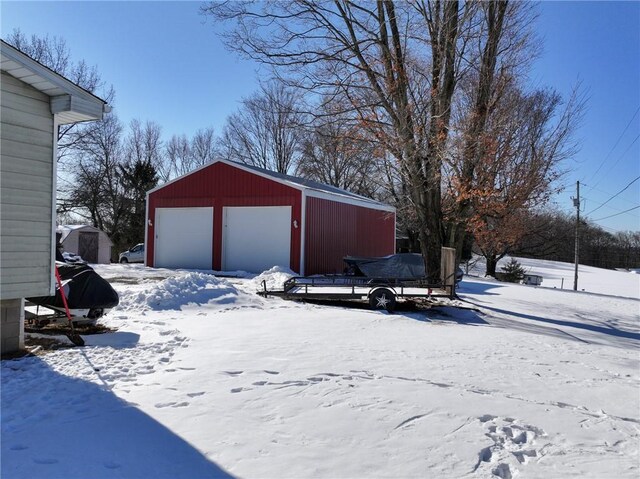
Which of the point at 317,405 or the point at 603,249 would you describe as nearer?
the point at 317,405

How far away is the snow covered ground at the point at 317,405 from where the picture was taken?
299cm

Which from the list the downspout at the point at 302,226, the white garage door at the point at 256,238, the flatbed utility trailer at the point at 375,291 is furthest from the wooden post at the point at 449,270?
the white garage door at the point at 256,238

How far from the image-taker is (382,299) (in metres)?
10.1

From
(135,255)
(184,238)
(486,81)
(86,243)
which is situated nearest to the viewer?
(486,81)

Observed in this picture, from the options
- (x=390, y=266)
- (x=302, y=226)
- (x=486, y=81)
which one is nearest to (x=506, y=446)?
(x=486, y=81)

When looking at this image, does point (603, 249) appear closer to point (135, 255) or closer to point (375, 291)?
point (135, 255)

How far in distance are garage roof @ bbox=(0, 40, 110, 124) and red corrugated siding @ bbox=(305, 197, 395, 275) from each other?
462 inches

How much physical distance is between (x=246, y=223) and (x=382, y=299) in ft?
31.5

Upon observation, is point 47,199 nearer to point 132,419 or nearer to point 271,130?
point 132,419

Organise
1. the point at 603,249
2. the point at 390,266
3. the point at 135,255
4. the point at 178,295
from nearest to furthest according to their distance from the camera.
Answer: the point at 178,295
the point at 390,266
the point at 135,255
the point at 603,249

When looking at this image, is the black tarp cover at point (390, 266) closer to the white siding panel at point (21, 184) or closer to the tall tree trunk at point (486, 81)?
the tall tree trunk at point (486, 81)

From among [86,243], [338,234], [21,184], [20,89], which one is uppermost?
[20,89]

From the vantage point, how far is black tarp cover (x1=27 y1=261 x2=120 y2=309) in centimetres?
677

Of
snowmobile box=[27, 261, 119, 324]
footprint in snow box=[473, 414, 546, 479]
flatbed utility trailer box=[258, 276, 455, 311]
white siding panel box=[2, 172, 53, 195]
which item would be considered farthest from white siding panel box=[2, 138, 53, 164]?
flatbed utility trailer box=[258, 276, 455, 311]
